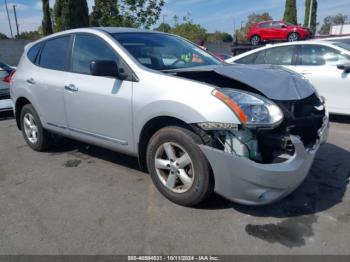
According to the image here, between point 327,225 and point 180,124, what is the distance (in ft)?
4.99

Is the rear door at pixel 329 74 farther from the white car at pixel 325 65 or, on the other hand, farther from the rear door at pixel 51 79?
the rear door at pixel 51 79

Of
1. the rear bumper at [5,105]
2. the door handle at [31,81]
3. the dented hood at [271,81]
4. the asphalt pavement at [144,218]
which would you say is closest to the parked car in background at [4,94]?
the rear bumper at [5,105]

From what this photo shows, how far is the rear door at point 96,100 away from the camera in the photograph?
3615mm

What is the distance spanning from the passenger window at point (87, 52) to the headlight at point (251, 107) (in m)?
1.41

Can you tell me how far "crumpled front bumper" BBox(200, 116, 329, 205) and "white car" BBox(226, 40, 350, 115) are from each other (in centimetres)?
388

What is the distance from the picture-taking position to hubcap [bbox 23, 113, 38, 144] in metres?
5.12

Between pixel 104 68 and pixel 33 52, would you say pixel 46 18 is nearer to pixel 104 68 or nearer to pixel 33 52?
pixel 33 52

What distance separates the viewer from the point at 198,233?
288cm

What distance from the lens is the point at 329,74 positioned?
250 inches

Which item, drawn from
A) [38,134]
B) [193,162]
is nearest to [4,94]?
[38,134]

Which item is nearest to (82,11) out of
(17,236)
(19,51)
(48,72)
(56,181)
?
(19,51)

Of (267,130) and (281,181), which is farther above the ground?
(267,130)

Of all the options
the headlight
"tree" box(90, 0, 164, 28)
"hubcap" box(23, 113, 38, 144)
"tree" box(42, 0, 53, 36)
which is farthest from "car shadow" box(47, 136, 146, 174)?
"tree" box(42, 0, 53, 36)

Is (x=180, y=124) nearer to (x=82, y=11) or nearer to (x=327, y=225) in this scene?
(x=327, y=225)
